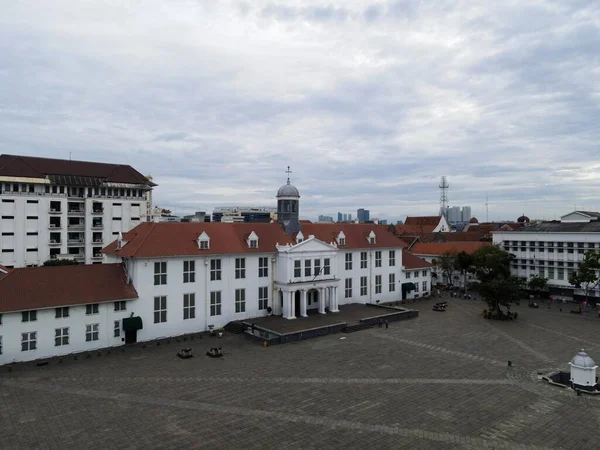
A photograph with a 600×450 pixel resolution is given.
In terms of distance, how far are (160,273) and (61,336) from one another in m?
10.2

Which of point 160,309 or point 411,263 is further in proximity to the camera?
point 411,263

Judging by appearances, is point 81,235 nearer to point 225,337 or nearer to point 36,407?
point 225,337

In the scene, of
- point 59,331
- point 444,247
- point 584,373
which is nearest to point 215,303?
point 59,331

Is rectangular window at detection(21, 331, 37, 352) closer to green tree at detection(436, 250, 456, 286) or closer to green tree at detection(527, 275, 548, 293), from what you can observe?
green tree at detection(436, 250, 456, 286)

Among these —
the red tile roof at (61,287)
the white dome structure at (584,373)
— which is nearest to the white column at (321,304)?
the red tile roof at (61,287)

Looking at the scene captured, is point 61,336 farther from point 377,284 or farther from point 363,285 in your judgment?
point 377,284

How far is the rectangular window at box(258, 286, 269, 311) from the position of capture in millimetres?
50219

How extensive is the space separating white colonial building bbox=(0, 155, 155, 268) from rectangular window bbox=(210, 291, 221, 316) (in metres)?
32.6

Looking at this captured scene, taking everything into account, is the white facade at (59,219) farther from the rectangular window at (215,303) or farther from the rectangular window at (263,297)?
the rectangular window at (263,297)

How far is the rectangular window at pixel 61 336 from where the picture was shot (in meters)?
36.1

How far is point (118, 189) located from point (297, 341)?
53.3 m

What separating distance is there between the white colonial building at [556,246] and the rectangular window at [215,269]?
171 ft

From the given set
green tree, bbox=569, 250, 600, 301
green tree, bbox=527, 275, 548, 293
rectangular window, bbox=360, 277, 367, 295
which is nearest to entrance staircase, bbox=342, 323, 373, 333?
rectangular window, bbox=360, 277, 367, 295

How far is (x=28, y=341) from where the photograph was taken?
34.8m
